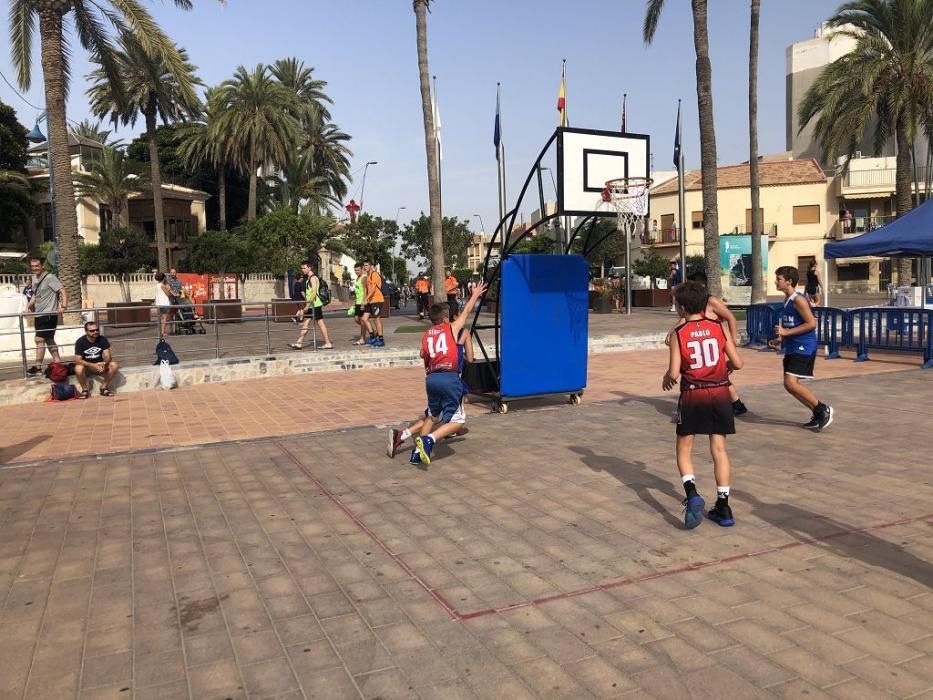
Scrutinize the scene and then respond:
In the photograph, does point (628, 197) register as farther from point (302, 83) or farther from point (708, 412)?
point (302, 83)

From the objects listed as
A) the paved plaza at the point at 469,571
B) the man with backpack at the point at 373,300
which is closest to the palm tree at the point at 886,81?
the man with backpack at the point at 373,300

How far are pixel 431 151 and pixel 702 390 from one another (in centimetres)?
1523

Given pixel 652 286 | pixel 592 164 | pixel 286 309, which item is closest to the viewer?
pixel 592 164

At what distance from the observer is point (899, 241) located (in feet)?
47.3

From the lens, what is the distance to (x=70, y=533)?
16.5ft

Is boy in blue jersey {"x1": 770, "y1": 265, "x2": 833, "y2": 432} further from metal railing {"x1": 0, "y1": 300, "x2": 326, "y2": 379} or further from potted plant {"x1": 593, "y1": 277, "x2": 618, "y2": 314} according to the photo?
potted plant {"x1": 593, "y1": 277, "x2": 618, "y2": 314}

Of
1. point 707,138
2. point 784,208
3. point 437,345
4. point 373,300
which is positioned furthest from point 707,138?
point 784,208

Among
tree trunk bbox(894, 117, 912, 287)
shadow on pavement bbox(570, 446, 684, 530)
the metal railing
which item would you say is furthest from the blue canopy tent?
the metal railing

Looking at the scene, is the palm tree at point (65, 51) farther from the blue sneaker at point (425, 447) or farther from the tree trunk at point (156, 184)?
A: the tree trunk at point (156, 184)

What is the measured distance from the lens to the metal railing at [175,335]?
39.2 ft

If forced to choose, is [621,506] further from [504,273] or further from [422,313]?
[422,313]

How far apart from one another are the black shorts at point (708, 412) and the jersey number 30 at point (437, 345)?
2387 mm

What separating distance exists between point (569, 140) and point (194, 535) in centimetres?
620

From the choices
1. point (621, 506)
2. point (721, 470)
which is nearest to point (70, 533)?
point (621, 506)
